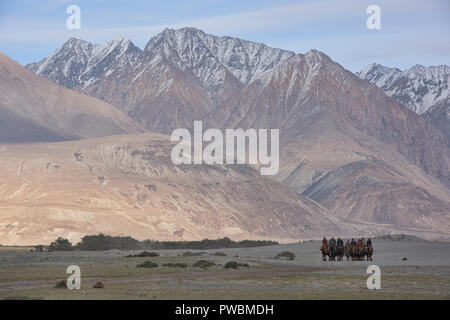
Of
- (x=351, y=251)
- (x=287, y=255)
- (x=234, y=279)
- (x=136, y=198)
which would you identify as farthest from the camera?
(x=136, y=198)

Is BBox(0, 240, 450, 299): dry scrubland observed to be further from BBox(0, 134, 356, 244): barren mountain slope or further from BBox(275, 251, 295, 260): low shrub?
BBox(0, 134, 356, 244): barren mountain slope

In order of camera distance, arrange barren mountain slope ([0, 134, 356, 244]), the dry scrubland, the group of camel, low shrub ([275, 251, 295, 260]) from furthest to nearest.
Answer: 1. barren mountain slope ([0, 134, 356, 244])
2. low shrub ([275, 251, 295, 260])
3. the group of camel
4. the dry scrubland

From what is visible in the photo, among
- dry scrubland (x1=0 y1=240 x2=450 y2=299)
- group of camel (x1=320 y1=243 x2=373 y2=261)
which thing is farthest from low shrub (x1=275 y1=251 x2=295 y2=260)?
group of camel (x1=320 y1=243 x2=373 y2=261)

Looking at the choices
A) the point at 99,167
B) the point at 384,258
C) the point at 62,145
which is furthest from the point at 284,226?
the point at 384,258

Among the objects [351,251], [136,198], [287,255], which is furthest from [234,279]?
[136,198]

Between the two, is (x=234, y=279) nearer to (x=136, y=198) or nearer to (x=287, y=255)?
(x=287, y=255)

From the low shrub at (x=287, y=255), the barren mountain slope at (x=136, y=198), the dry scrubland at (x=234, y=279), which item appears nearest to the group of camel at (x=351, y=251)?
the dry scrubland at (x=234, y=279)

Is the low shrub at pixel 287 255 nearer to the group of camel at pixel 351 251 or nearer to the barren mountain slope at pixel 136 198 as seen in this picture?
the group of camel at pixel 351 251

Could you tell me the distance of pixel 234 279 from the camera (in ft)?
127

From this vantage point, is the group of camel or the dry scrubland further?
the group of camel

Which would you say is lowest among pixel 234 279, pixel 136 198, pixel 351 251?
pixel 234 279

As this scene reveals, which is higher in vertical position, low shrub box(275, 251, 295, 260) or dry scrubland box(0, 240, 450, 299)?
low shrub box(275, 251, 295, 260)

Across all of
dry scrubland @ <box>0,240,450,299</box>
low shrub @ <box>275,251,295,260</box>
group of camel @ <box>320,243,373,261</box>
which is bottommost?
dry scrubland @ <box>0,240,450,299</box>

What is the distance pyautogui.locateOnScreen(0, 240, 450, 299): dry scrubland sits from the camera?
30609 mm
